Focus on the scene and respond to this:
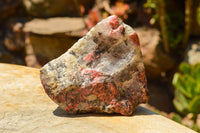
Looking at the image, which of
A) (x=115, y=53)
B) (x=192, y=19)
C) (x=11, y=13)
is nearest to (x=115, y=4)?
(x=192, y=19)

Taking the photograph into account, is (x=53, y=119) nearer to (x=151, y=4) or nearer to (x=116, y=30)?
(x=116, y=30)

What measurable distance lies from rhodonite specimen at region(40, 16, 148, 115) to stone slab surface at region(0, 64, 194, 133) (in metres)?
0.08

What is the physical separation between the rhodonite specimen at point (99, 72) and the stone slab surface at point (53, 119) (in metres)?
0.08

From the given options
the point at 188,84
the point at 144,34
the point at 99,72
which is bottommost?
the point at 188,84

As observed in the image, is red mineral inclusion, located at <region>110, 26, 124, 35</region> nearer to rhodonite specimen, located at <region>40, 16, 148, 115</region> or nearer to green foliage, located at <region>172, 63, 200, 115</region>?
rhodonite specimen, located at <region>40, 16, 148, 115</region>

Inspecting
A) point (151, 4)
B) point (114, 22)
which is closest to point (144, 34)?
point (151, 4)

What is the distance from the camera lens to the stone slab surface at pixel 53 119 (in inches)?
59.3

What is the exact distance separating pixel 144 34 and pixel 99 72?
3700mm

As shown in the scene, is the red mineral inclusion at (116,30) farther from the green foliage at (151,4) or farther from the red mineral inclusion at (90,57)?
the green foliage at (151,4)

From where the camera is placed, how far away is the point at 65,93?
5.69ft

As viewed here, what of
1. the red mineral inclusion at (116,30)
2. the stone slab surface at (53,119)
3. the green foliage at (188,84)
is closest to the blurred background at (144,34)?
the green foliage at (188,84)

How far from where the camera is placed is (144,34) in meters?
5.31

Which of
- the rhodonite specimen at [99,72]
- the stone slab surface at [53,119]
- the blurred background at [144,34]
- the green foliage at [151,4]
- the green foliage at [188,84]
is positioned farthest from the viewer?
the green foliage at [151,4]

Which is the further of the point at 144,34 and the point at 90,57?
the point at 144,34
